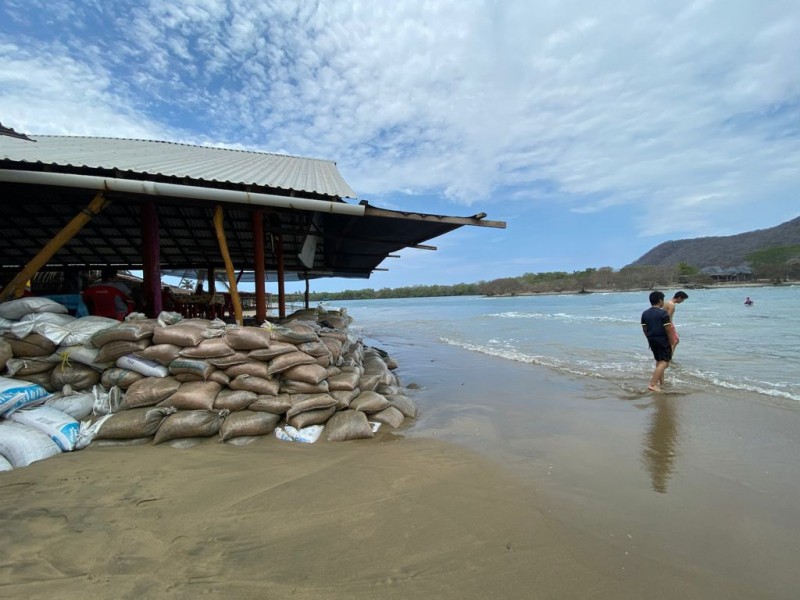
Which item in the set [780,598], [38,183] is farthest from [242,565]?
[38,183]

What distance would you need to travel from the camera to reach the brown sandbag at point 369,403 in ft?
13.2

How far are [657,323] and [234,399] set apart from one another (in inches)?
247

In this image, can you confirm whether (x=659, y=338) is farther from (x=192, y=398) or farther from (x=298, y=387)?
(x=192, y=398)

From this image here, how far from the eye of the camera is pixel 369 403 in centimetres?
408

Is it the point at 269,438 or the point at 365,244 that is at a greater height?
the point at 365,244

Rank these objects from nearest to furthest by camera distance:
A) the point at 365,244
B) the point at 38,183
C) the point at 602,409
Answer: the point at 38,183, the point at 602,409, the point at 365,244

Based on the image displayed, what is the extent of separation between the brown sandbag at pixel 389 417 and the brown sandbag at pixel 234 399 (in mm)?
1307

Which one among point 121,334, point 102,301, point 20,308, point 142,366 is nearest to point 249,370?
point 142,366

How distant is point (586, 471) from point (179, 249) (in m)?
9.31

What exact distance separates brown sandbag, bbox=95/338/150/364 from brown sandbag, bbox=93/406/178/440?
615 millimetres

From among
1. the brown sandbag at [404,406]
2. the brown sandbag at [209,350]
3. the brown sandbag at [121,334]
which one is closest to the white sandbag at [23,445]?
the brown sandbag at [121,334]

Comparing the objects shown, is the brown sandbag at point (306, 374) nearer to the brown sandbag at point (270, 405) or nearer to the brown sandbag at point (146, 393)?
the brown sandbag at point (270, 405)

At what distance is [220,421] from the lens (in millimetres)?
3438

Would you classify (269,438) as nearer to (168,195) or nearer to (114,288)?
(168,195)
